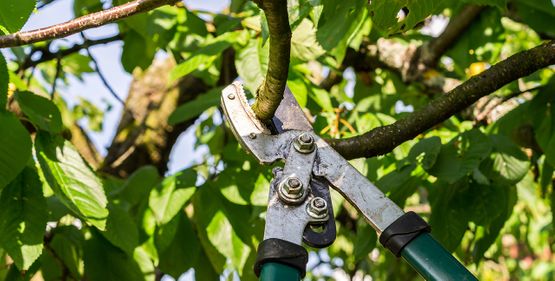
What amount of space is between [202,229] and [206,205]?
7 centimetres

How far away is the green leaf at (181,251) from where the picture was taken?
9.02ft

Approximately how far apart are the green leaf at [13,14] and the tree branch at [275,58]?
1.29 feet

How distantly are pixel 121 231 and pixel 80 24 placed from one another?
1.07m

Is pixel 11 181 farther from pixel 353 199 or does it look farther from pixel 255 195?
pixel 353 199

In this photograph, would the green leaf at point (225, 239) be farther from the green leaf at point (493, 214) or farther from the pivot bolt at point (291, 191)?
the pivot bolt at point (291, 191)

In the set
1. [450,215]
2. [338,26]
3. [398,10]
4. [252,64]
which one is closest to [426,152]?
[450,215]

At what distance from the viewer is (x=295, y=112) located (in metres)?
1.76

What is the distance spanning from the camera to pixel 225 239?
2621mm

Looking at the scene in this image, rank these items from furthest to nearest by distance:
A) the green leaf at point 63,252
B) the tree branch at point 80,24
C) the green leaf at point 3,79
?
the green leaf at point 63,252 → the green leaf at point 3,79 → the tree branch at point 80,24

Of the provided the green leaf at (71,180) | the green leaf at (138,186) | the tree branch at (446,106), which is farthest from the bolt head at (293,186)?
the green leaf at (138,186)

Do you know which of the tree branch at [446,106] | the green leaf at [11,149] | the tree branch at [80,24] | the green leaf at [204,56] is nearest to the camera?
the tree branch at [80,24]

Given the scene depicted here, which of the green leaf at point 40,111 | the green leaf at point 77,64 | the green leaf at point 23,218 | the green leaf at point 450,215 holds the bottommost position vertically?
the green leaf at point 77,64

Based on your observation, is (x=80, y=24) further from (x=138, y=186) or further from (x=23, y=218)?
(x=138, y=186)

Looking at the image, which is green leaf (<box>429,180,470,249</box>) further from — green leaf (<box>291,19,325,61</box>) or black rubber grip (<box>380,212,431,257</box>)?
black rubber grip (<box>380,212,431,257</box>)
